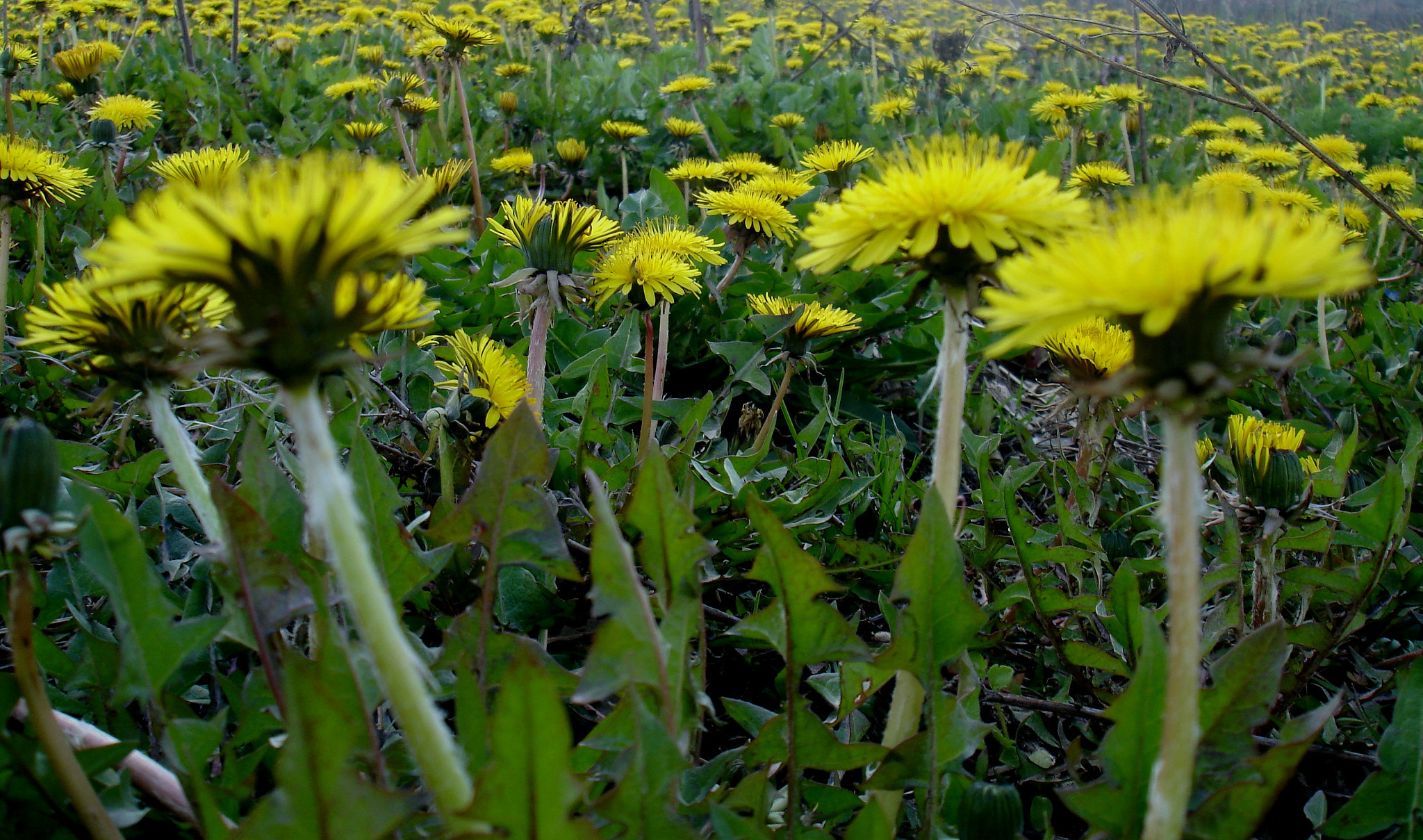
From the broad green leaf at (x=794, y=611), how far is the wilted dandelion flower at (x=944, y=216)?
0.33 meters

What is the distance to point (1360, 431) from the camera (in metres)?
2.58

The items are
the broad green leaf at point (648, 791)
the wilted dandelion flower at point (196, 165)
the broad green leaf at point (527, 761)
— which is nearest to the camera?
the broad green leaf at point (527, 761)

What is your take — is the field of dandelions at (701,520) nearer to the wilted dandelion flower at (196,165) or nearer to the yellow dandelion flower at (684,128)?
the wilted dandelion flower at (196,165)

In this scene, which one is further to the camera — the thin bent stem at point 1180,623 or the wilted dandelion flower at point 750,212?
the wilted dandelion flower at point 750,212

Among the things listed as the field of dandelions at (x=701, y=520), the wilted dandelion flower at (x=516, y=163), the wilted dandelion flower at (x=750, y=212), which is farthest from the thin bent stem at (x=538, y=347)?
the wilted dandelion flower at (x=516, y=163)

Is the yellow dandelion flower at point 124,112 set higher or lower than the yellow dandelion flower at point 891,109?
higher

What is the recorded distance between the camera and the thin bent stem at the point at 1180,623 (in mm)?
744

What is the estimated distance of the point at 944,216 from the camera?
0.96 m

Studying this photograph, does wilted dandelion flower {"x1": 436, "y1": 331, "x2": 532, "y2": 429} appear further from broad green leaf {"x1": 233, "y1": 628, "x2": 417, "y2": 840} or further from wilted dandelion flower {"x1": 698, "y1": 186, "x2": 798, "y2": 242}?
broad green leaf {"x1": 233, "y1": 628, "x2": 417, "y2": 840}

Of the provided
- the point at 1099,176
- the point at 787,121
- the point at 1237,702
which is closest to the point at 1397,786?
the point at 1237,702

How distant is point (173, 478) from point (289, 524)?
28.8 inches

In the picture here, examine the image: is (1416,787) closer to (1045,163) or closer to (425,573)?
(425,573)

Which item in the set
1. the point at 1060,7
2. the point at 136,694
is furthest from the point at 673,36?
the point at 136,694

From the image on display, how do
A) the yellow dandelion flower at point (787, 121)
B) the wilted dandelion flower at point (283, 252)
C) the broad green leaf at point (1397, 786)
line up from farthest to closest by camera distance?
the yellow dandelion flower at point (787, 121) < the broad green leaf at point (1397, 786) < the wilted dandelion flower at point (283, 252)
